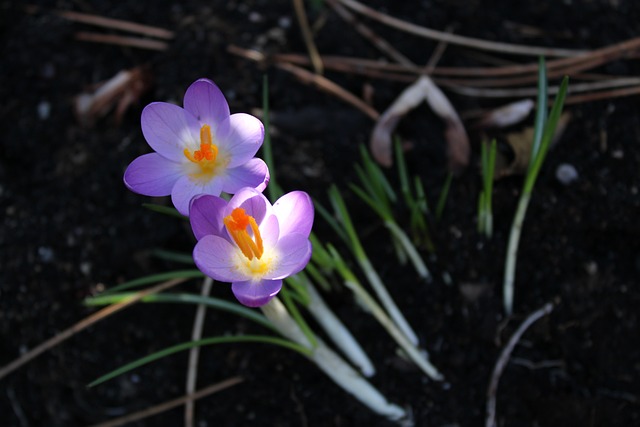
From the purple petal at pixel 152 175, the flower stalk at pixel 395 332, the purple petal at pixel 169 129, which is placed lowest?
the flower stalk at pixel 395 332

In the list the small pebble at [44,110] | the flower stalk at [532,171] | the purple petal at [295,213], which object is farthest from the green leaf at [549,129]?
the small pebble at [44,110]

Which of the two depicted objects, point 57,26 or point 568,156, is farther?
point 57,26

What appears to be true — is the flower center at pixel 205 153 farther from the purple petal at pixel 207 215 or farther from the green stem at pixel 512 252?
the green stem at pixel 512 252

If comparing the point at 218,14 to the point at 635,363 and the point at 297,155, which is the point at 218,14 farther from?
the point at 635,363

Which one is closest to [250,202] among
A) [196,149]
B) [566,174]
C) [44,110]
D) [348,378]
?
[196,149]

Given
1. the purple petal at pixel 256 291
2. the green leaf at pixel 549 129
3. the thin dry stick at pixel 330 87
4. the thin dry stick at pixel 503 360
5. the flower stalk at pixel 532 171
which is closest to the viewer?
the purple petal at pixel 256 291

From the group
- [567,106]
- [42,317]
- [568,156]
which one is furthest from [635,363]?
[42,317]
